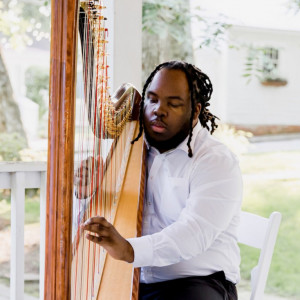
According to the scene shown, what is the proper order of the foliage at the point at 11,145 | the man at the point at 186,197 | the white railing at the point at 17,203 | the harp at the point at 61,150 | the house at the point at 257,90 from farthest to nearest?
the house at the point at 257,90, the foliage at the point at 11,145, the white railing at the point at 17,203, the man at the point at 186,197, the harp at the point at 61,150

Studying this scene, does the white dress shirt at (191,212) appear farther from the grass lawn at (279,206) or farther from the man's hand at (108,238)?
the grass lawn at (279,206)

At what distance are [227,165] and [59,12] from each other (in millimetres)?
932

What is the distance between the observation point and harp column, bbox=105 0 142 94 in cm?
246

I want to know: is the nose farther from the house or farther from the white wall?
the white wall

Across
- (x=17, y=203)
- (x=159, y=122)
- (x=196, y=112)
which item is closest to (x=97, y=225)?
(x=159, y=122)

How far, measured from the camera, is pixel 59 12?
92 cm

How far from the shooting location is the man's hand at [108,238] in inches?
46.9

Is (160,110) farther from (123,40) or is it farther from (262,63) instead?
(262,63)

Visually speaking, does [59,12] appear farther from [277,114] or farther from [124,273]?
[277,114]

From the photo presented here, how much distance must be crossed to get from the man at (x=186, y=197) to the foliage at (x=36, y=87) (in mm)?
3341

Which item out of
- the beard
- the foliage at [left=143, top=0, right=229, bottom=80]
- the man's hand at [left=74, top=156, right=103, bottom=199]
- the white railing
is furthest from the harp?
the foliage at [left=143, top=0, right=229, bottom=80]

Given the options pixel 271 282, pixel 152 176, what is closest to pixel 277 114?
pixel 271 282

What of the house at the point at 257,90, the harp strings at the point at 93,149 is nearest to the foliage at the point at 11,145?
the house at the point at 257,90

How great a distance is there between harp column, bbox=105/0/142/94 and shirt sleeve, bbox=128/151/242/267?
2.75 ft
